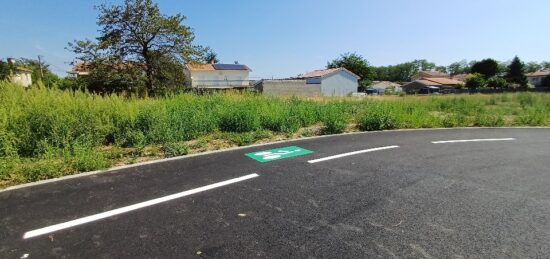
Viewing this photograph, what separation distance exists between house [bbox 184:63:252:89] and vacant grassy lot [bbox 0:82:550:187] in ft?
144

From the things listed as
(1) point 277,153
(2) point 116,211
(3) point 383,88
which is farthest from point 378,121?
(3) point 383,88

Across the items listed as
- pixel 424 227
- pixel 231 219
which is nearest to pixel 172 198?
pixel 231 219

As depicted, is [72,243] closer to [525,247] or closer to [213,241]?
[213,241]

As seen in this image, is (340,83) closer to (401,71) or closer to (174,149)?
(174,149)

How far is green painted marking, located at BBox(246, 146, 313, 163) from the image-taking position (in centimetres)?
628

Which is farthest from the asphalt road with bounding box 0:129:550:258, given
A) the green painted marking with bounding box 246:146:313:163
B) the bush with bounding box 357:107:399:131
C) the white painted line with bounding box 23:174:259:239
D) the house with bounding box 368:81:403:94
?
the house with bounding box 368:81:403:94

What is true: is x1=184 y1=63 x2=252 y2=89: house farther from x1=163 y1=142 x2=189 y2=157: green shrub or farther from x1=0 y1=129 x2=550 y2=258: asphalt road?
x1=0 y1=129 x2=550 y2=258: asphalt road

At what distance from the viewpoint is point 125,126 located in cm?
733

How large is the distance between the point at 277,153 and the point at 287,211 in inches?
120

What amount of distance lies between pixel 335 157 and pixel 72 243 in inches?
185

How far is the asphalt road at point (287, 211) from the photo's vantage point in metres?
2.92

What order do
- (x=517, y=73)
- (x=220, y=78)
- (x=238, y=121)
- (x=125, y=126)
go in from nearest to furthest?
(x=125, y=126), (x=238, y=121), (x=220, y=78), (x=517, y=73)

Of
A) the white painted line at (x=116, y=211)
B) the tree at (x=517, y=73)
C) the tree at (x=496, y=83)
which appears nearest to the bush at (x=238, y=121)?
the white painted line at (x=116, y=211)

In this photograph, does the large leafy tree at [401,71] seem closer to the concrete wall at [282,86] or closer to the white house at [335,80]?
the white house at [335,80]
